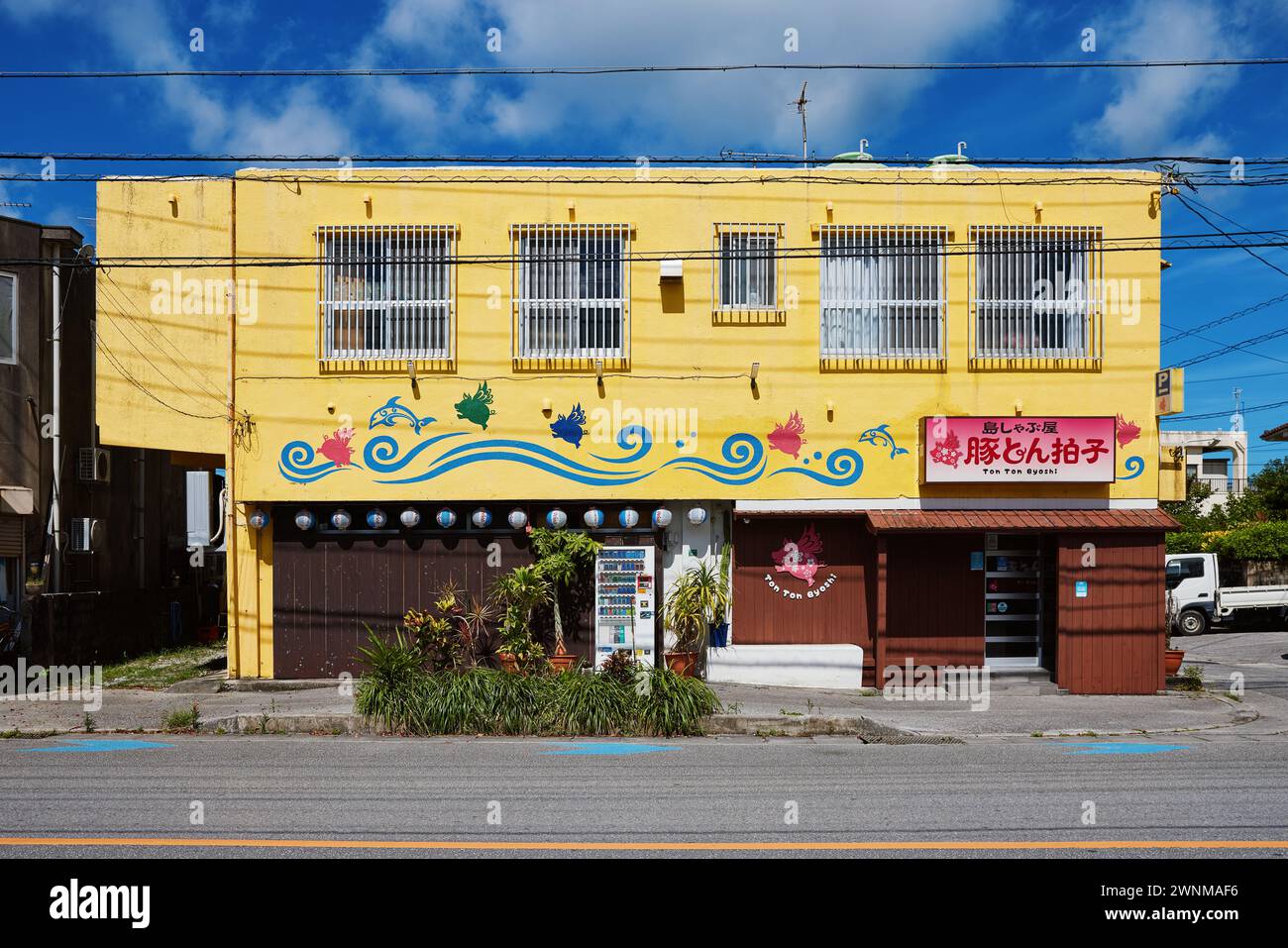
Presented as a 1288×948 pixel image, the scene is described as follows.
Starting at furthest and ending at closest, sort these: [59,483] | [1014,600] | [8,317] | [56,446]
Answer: [59,483]
[56,446]
[8,317]
[1014,600]

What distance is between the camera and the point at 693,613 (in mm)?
14234

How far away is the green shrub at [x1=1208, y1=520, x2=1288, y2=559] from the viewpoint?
27889mm

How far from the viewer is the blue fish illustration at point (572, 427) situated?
14.6m

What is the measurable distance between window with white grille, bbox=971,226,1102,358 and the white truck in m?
13.5

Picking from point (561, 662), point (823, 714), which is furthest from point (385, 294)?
point (823, 714)

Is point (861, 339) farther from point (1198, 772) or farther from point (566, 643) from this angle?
point (1198, 772)

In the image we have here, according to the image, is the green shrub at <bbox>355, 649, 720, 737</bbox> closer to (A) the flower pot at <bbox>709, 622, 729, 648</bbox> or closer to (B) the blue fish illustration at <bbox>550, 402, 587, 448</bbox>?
(A) the flower pot at <bbox>709, 622, 729, 648</bbox>

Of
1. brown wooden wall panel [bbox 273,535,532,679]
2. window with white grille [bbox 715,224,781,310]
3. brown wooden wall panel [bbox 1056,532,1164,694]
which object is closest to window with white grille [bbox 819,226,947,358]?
window with white grille [bbox 715,224,781,310]

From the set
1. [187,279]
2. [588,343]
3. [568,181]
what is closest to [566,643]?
[588,343]

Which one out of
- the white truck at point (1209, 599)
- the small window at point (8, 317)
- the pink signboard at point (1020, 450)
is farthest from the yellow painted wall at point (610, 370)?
the white truck at point (1209, 599)

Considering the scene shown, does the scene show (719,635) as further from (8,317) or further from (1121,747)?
(8,317)

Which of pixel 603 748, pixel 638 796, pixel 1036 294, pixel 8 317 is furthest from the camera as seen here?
pixel 8 317

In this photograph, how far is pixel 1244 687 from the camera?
14812mm

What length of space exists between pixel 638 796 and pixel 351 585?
8.21 metres
